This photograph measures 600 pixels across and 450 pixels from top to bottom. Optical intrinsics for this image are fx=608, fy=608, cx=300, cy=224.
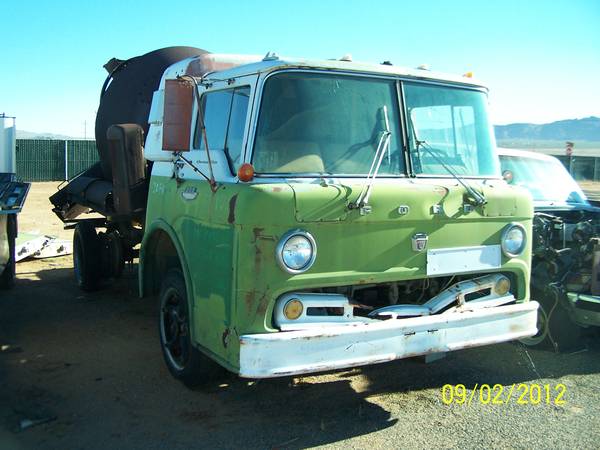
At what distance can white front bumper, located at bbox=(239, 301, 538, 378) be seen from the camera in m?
→ 3.58

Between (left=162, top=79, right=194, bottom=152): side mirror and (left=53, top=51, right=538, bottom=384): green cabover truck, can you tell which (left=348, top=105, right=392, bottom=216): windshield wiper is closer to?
(left=53, top=51, right=538, bottom=384): green cabover truck

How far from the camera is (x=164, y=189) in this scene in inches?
198

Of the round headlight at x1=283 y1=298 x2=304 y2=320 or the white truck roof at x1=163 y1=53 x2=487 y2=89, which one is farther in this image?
the white truck roof at x1=163 y1=53 x2=487 y2=89

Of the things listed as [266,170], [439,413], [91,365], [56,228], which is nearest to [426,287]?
[439,413]

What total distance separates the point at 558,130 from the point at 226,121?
158 meters

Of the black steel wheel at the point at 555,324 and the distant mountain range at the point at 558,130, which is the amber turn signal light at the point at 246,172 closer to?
the black steel wheel at the point at 555,324

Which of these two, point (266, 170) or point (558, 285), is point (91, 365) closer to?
point (266, 170)

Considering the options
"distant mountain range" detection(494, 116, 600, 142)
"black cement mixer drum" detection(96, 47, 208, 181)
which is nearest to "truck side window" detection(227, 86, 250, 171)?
"black cement mixer drum" detection(96, 47, 208, 181)

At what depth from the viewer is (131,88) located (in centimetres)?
719

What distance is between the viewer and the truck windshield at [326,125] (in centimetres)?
400

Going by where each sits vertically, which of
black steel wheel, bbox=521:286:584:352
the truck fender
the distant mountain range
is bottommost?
black steel wheel, bbox=521:286:584:352
